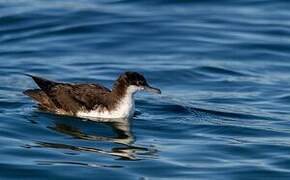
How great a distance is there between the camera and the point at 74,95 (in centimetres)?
1584

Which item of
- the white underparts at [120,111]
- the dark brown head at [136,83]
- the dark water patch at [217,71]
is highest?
the dark water patch at [217,71]

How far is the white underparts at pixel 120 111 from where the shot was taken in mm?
15602

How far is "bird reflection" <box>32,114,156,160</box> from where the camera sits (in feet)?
45.4

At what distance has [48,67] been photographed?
19719 mm

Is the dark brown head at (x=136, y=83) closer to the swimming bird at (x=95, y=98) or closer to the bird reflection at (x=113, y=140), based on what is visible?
the swimming bird at (x=95, y=98)

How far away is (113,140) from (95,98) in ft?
4.16

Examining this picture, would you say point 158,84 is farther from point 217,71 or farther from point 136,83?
point 136,83

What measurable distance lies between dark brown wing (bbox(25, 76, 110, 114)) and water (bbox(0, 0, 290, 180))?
0.84ft

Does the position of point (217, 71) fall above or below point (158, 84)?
above

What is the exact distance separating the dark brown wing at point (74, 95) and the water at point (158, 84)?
256mm

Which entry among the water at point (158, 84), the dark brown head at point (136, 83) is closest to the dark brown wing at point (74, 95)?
the water at point (158, 84)

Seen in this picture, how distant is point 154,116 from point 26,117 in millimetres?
1862

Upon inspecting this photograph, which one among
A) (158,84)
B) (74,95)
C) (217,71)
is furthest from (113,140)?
(217,71)

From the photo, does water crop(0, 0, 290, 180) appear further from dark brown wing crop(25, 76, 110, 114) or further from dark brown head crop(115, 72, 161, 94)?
dark brown head crop(115, 72, 161, 94)
